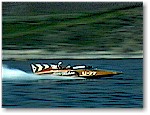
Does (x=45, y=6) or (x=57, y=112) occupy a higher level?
(x=45, y=6)

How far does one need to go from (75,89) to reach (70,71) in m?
0.12

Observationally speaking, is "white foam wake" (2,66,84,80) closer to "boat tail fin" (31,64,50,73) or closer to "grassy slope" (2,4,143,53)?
"boat tail fin" (31,64,50,73)

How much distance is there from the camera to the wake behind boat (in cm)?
287

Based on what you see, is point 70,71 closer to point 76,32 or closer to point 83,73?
point 83,73

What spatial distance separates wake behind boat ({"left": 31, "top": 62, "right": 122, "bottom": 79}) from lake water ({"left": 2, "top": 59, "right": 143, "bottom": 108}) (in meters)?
0.03

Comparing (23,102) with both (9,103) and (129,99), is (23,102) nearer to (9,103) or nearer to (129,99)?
(9,103)

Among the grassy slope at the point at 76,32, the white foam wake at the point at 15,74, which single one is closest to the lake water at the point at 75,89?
the white foam wake at the point at 15,74

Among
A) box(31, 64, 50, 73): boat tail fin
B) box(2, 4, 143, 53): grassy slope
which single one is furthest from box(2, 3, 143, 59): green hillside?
box(31, 64, 50, 73): boat tail fin

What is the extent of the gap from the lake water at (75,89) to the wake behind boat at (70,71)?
0.09ft

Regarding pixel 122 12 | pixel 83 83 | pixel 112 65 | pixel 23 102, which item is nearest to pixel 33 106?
pixel 23 102

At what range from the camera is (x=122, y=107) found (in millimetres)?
2875

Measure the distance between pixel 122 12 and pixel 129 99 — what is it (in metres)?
0.55

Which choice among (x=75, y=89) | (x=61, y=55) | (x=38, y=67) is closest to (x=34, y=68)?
(x=38, y=67)

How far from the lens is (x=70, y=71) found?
9.45 feet
